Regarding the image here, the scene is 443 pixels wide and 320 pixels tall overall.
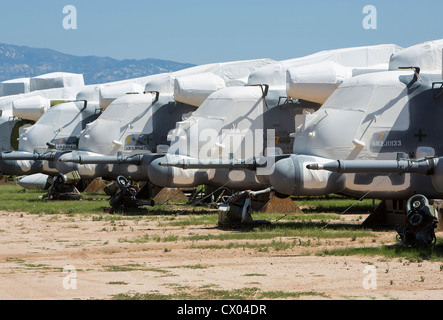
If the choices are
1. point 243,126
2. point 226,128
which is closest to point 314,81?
point 243,126

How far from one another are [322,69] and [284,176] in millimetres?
4797

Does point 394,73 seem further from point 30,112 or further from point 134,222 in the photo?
point 30,112

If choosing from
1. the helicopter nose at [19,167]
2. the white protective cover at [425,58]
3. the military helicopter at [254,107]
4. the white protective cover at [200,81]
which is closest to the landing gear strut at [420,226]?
the white protective cover at [425,58]

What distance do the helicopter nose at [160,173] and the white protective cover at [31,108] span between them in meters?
14.9

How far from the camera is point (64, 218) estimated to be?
794 inches

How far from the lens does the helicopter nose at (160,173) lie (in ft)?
67.1

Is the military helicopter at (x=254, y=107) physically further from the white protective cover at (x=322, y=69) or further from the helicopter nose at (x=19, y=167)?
the helicopter nose at (x=19, y=167)

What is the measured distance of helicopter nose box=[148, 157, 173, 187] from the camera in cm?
2045

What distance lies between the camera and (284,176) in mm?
15984

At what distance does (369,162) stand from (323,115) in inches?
120

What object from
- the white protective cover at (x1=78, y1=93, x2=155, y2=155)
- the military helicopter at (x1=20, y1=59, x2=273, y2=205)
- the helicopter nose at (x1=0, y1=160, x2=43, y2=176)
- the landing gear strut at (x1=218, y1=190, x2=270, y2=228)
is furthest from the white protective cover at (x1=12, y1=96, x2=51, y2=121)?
the landing gear strut at (x1=218, y1=190, x2=270, y2=228)

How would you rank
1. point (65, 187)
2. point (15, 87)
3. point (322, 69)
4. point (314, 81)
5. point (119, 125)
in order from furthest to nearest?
point (15, 87) < point (65, 187) < point (119, 125) < point (322, 69) < point (314, 81)

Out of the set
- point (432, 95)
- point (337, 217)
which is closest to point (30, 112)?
point (337, 217)

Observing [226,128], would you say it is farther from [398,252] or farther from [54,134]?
[54,134]
